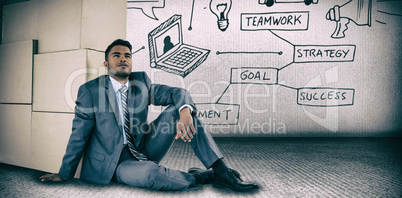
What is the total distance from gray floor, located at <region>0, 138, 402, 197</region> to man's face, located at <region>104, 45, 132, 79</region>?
0.56 m

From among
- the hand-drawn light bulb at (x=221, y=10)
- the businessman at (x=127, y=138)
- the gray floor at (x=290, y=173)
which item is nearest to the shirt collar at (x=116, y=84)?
the businessman at (x=127, y=138)

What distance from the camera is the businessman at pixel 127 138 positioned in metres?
1.18

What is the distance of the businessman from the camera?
118 centimetres

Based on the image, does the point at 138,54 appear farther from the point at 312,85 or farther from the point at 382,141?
the point at 382,141

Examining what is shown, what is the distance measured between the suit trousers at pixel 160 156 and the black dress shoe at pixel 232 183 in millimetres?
87

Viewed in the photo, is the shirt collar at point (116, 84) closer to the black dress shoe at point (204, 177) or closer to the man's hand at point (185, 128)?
the man's hand at point (185, 128)

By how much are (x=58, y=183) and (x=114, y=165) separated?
35 cm

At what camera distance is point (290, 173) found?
5.02 ft

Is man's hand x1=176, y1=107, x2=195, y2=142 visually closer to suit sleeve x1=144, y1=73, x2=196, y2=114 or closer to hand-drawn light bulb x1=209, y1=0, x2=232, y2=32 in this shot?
suit sleeve x1=144, y1=73, x2=196, y2=114

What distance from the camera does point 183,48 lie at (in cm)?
316

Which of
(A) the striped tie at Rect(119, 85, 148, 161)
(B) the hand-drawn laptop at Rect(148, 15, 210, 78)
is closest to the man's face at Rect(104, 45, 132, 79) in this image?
(A) the striped tie at Rect(119, 85, 148, 161)

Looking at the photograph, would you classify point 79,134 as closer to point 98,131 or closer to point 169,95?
point 98,131

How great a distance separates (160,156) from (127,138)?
0.20 metres

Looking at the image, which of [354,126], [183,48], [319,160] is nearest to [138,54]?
[183,48]
